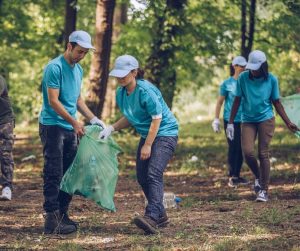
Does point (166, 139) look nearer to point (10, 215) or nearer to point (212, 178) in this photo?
point (10, 215)

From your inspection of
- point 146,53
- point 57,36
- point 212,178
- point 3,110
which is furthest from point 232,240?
point 57,36

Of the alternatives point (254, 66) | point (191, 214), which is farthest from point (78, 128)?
point (254, 66)

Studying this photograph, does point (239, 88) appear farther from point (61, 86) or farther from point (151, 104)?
point (61, 86)

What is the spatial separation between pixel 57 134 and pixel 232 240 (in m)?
2.05

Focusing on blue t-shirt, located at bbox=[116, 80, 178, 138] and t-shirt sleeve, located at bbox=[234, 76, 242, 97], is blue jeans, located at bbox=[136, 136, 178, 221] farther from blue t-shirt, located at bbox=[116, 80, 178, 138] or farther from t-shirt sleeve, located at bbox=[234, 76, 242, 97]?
t-shirt sleeve, located at bbox=[234, 76, 242, 97]

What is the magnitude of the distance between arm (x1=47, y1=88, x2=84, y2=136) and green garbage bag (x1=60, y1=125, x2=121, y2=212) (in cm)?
20

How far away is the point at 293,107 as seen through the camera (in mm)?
10703

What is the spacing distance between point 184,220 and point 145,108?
159cm

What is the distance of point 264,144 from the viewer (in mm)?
9961

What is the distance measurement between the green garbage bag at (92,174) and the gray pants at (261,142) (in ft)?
9.28

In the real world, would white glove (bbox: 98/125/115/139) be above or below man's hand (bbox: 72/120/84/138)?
below

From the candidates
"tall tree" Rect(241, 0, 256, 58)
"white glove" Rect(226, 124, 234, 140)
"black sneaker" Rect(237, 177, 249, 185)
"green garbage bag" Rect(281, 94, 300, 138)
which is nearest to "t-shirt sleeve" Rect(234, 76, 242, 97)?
"green garbage bag" Rect(281, 94, 300, 138)

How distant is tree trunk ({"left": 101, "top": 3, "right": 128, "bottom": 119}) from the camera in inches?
878

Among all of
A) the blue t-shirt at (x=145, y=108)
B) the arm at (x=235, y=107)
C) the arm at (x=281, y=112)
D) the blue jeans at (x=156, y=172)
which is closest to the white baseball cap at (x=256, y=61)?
the arm at (x=281, y=112)
